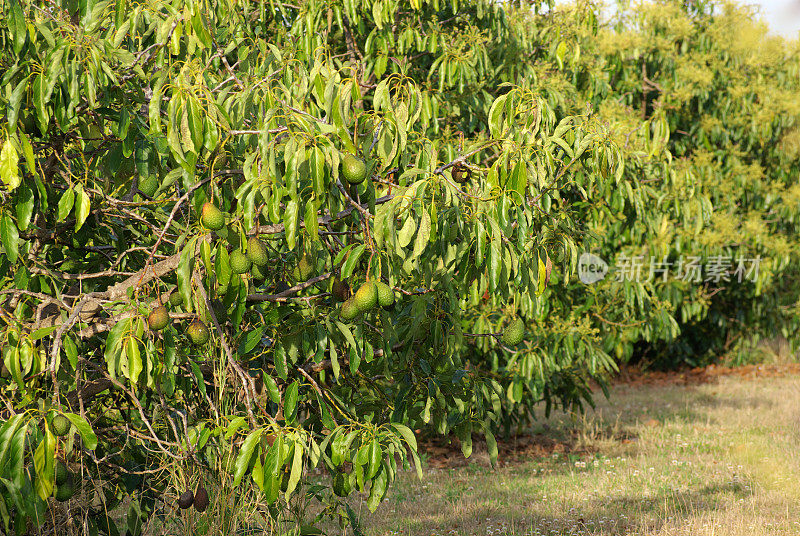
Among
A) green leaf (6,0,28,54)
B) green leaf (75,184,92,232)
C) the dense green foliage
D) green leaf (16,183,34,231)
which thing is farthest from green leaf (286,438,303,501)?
green leaf (6,0,28,54)

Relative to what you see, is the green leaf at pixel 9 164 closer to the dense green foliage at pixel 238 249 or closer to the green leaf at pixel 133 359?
the dense green foliage at pixel 238 249

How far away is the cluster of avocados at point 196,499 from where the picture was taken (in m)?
3.19

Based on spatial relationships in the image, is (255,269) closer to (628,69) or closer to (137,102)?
(137,102)

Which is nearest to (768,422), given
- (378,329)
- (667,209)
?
(667,209)

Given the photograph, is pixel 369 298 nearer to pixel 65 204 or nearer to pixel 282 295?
pixel 282 295

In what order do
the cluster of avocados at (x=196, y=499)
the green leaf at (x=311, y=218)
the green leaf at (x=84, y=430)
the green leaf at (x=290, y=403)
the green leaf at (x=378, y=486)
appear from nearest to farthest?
the green leaf at (x=84, y=430), the green leaf at (x=311, y=218), the green leaf at (x=378, y=486), the green leaf at (x=290, y=403), the cluster of avocados at (x=196, y=499)

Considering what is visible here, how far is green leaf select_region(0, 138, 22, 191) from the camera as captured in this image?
8.09ft

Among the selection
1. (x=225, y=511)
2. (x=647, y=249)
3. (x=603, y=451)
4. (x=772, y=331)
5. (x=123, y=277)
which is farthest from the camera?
(x=772, y=331)

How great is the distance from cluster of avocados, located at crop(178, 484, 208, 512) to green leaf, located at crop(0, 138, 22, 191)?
145 centimetres

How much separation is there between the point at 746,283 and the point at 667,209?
4770 millimetres

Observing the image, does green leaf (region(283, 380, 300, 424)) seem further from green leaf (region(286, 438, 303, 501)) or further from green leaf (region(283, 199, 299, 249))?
green leaf (region(283, 199, 299, 249))

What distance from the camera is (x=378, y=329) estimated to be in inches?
138

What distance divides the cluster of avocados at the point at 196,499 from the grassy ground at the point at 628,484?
2238mm

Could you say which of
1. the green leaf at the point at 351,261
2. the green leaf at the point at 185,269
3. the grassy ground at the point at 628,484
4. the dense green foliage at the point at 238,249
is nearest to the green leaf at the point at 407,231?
the dense green foliage at the point at 238,249
